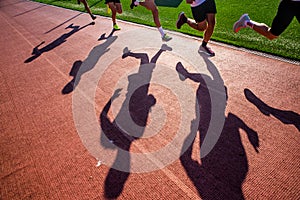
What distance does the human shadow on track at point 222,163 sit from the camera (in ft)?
8.43

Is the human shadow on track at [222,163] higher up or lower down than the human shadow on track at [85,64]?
higher up

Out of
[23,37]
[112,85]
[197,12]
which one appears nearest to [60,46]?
[23,37]

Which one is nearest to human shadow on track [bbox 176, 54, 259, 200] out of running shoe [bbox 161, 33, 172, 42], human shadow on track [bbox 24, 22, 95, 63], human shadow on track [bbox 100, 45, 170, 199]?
human shadow on track [bbox 100, 45, 170, 199]

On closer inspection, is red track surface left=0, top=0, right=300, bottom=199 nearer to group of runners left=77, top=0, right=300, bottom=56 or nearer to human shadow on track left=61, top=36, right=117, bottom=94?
human shadow on track left=61, top=36, right=117, bottom=94

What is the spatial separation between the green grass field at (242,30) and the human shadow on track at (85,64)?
8.46 feet

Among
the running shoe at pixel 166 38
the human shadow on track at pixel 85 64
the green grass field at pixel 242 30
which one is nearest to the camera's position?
the human shadow on track at pixel 85 64

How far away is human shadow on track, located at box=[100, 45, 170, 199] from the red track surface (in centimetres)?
3

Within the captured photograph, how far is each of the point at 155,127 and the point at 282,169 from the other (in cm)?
185

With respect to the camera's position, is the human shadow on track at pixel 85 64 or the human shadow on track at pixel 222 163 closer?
the human shadow on track at pixel 222 163

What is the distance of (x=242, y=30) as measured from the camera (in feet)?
22.8

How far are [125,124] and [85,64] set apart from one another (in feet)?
10.4

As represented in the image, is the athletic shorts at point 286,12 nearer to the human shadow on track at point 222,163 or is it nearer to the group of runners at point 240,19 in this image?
the group of runners at point 240,19

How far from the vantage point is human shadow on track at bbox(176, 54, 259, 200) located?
257cm

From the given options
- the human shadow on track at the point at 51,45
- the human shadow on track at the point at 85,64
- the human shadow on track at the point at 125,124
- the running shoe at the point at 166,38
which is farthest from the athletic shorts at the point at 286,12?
the human shadow on track at the point at 51,45
